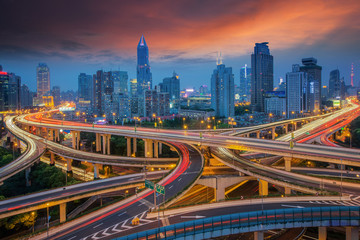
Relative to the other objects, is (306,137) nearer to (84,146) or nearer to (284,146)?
(284,146)

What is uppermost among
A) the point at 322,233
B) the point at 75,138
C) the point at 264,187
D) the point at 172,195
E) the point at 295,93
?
the point at 295,93

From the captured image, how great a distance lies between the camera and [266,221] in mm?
23406

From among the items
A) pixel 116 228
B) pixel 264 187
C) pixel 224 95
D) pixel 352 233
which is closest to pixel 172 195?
pixel 116 228

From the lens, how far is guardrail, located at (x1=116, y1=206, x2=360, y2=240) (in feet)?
72.9

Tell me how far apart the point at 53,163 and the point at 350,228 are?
65.6 m

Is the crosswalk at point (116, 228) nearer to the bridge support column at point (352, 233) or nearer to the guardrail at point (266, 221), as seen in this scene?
the guardrail at point (266, 221)

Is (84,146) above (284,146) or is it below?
below

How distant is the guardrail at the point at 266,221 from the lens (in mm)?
22234

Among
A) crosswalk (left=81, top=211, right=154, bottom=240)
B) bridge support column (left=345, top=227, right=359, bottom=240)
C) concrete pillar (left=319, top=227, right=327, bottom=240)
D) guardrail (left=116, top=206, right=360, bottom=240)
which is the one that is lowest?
concrete pillar (left=319, top=227, right=327, bottom=240)

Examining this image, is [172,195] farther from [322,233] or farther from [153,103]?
[153,103]

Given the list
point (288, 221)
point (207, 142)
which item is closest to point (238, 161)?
point (207, 142)

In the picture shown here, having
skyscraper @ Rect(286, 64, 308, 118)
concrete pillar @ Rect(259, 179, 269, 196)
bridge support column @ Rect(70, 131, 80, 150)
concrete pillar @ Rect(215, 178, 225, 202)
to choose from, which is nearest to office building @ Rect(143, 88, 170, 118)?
bridge support column @ Rect(70, 131, 80, 150)

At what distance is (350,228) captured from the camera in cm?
2472

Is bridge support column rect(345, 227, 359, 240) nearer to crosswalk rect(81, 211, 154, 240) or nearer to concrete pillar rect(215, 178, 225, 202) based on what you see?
concrete pillar rect(215, 178, 225, 202)
